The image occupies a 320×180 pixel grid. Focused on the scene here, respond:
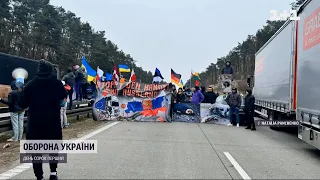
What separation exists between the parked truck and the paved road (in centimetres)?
99

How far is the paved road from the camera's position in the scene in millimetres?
6754

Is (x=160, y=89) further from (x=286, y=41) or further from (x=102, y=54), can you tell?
(x=102, y=54)

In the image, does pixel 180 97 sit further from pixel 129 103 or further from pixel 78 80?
pixel 78 80

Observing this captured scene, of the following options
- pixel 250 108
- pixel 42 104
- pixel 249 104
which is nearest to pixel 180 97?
pixel 249 104

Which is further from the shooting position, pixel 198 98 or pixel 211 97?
pixel 211 97

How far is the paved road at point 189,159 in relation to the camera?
6754 mm

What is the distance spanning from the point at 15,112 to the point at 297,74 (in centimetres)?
812

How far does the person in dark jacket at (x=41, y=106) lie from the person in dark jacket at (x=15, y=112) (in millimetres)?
4825

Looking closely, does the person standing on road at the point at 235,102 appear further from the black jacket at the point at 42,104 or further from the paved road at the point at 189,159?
the black jacket at the point at 42,104

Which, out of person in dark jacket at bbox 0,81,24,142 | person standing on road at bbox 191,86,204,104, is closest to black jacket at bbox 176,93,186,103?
person standing on road at bbox 191,86,204,104

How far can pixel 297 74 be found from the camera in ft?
34.4

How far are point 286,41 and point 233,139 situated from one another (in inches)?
151

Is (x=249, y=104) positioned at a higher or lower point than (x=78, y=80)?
lower

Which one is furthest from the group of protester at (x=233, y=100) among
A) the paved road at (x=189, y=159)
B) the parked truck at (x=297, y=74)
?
the paved road at (x=189, y=159)
